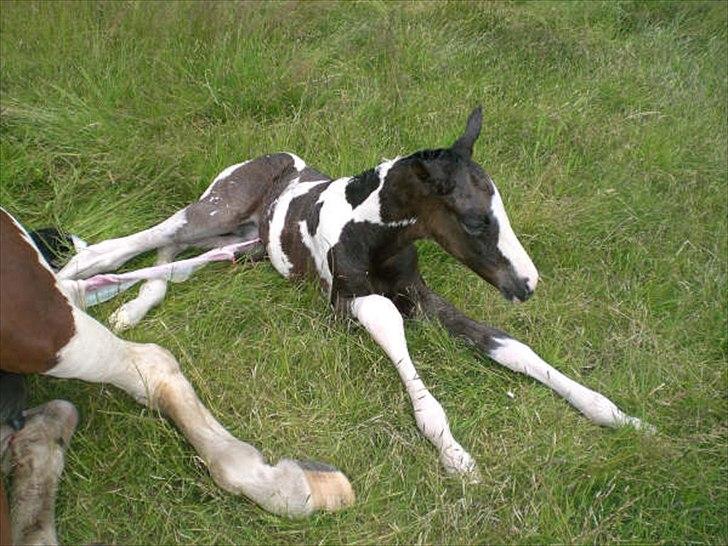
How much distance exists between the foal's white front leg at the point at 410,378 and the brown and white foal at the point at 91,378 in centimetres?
43

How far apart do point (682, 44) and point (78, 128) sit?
4.78 m

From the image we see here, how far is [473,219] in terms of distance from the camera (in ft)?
10.3

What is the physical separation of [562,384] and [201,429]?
1428 mm

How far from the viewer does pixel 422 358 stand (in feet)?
11.4

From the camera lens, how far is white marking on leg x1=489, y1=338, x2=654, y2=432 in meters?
3.14

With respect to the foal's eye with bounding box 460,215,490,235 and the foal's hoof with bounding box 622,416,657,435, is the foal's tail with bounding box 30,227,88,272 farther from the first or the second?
the foal's hoof with bounding box 622,416,657,435

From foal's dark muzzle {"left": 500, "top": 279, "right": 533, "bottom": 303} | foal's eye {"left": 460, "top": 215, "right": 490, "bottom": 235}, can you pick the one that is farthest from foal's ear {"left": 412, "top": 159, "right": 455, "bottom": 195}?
foal's dark muzzle {"left": 500, "top": 279, "right": 533, "bottom": 303}

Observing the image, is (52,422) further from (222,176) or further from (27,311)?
(222,176)

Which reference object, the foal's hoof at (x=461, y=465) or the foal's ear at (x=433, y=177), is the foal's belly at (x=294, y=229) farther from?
the foal's hoof at (x=461, y=465)

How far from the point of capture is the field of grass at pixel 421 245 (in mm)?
2789

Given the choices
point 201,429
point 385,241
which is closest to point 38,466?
point 201,429

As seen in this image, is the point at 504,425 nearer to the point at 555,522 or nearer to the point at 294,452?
the point at 555,522

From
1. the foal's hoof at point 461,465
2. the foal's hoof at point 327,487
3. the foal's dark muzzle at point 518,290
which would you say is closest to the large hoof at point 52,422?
the foal's hoof at point 327,487

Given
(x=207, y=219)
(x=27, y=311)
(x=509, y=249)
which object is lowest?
(x=207, y=219)
